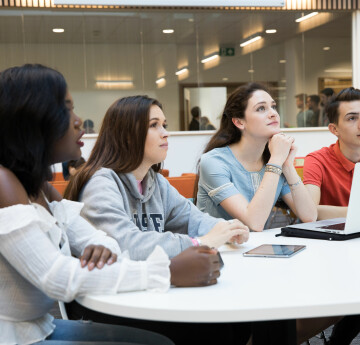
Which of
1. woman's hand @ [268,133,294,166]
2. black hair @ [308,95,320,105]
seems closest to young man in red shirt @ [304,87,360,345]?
woman's hand @ [268,133,294,166]

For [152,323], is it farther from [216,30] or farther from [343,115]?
[216,30]

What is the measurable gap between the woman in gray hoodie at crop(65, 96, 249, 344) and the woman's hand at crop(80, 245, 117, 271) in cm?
29

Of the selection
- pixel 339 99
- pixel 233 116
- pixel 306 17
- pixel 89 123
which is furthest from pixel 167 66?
pixel 233 116

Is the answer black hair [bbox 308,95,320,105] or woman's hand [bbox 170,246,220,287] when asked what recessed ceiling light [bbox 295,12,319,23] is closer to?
black hair [bbox 308,95,320,105]

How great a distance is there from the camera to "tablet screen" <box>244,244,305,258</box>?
1.71 metres

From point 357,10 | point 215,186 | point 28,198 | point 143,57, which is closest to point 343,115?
point 215,186

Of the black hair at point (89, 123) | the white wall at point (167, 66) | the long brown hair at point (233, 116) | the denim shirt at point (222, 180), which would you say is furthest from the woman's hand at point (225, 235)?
the black hair at point (89, 123)

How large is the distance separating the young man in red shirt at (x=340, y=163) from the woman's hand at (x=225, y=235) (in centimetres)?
109

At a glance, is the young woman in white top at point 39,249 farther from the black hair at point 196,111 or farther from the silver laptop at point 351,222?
→ the black hair at point 196,111

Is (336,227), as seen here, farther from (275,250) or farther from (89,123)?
(89,123)

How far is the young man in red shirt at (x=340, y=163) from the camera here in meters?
2.94

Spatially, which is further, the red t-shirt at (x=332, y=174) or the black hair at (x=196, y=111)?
the black hair at (x=196, y=111)

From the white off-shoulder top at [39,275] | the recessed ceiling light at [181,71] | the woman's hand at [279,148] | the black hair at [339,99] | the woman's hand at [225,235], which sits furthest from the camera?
the recessed ceiling light at [181,71]

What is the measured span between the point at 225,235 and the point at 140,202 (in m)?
0.35
